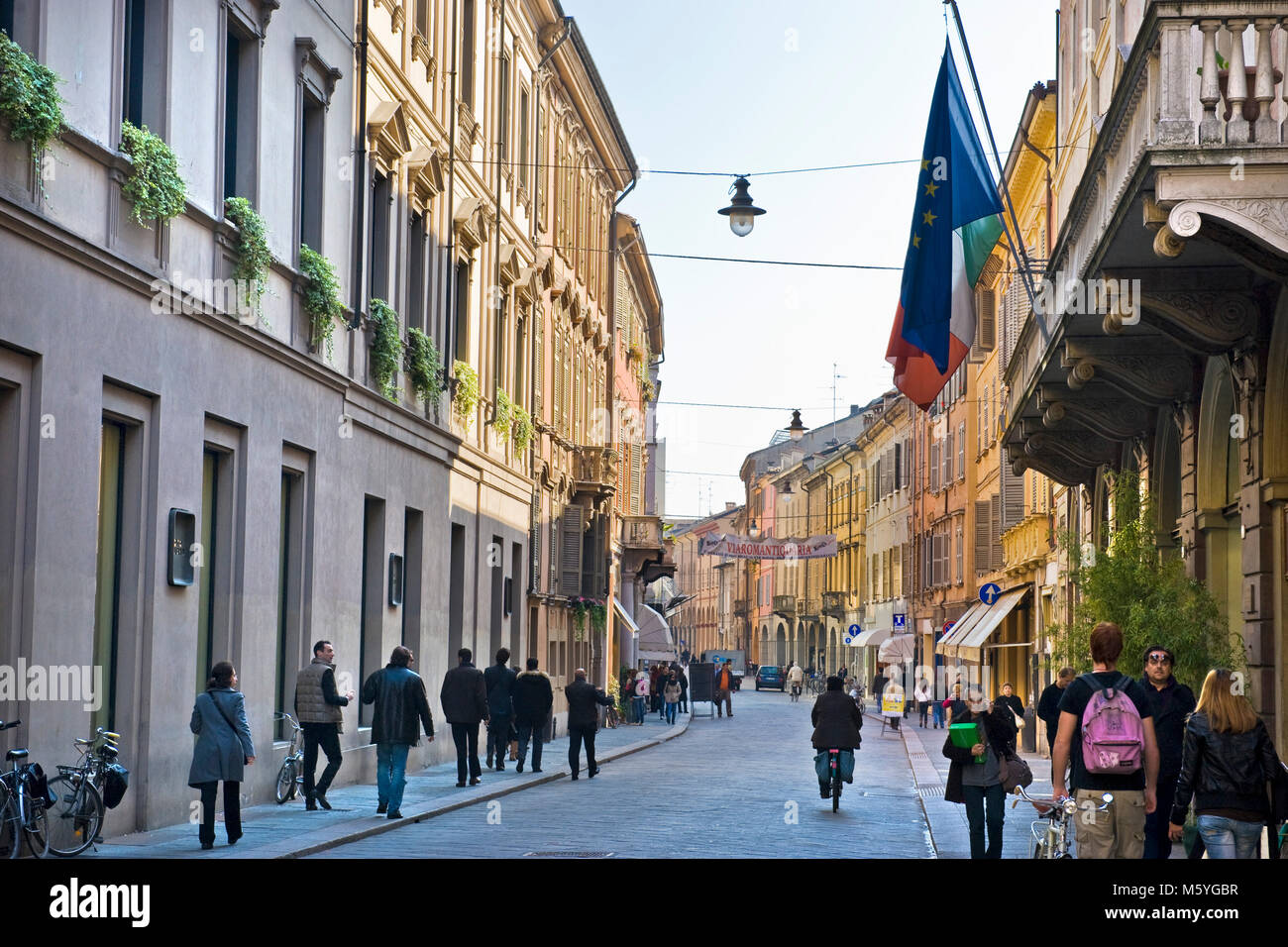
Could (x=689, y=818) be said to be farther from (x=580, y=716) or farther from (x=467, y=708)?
(x=580, y=716)

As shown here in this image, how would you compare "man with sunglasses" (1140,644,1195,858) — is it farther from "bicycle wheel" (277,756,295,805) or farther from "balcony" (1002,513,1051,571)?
"balcony" (1002,513,1051,571)

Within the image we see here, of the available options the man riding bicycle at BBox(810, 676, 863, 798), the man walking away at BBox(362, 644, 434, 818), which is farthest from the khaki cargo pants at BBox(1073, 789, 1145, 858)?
the man riding bicycle at BBox(810, 676, 863, 798)

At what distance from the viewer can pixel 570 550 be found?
39.1 m

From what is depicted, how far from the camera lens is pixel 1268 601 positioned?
1450cm

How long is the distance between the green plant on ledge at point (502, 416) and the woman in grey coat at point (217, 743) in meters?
16.9

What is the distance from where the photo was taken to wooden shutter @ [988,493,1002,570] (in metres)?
45.7

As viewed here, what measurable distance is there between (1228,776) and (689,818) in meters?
9.49

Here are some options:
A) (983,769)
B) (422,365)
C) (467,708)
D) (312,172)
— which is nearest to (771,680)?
(422,365)

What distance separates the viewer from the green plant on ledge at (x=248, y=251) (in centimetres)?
1750

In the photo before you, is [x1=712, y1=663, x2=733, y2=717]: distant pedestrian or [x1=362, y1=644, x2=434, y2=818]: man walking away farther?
[x1=712, y1=663, x2=733, y2=717]: distant pedestrian

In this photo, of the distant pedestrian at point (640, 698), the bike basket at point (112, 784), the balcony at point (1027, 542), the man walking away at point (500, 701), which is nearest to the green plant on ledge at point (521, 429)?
the man walking away at point (500, 701)

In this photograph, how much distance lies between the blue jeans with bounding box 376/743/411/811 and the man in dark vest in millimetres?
658

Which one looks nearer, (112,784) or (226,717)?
(112,784)
